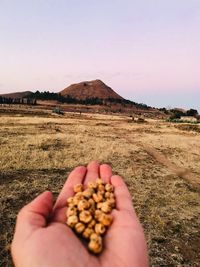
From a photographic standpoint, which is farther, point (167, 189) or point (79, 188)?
point (167, 189)

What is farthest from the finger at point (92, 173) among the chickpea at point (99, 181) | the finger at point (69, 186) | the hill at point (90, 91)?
the hill at point (90, 91)

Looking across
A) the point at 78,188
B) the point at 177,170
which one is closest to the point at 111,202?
the point at 78,188

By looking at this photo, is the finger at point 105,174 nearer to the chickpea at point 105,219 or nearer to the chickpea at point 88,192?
the chickpea at point 88,192

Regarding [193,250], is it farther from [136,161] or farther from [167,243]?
[136,161]

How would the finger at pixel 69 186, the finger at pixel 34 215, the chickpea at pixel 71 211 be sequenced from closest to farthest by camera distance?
the finger at pixel 34 215 → the chickpea at pixel 71 211 → the finger at pixel 69 186

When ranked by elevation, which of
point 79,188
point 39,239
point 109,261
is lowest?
point 109,261

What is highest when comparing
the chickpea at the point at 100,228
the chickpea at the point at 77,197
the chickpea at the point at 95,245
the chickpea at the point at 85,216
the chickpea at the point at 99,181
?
the chickpea at the point at 99,181

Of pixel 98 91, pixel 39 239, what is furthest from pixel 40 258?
pixel 98 91
